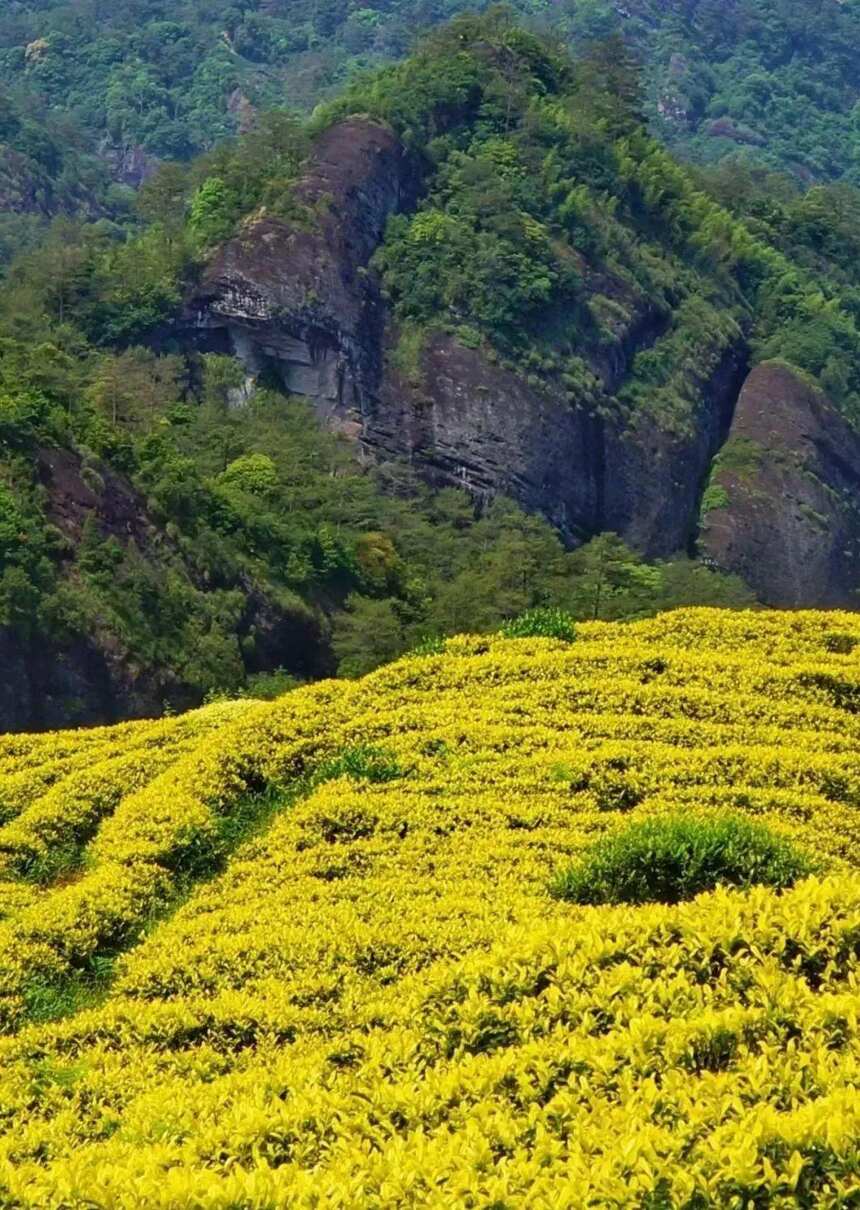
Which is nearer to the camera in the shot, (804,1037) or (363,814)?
(804,1037)

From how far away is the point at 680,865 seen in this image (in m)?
9.21

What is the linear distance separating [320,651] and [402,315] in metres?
31.7

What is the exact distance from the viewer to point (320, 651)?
4891 centimetres

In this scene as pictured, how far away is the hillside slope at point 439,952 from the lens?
17.5ft

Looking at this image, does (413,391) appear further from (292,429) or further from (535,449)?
(292,429)

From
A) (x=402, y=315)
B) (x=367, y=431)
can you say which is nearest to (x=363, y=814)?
(x=367, y=431)

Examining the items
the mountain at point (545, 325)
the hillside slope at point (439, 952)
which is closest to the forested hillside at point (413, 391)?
the mountain at point (545, 325)

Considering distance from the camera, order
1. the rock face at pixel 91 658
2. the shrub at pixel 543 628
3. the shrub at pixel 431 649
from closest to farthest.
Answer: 1. the shrub at pixel 431 649
2. the shrub at pixel 543 628
3. the rock face at pixel 91 658

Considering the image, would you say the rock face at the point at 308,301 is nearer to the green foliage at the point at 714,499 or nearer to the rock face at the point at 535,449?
the rock face at the point at 535,449

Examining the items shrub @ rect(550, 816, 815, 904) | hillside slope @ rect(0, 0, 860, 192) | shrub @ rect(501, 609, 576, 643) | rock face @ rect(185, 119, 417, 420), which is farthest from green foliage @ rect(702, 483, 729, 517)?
hillside slope @ rect(0, 0, 860, 192)

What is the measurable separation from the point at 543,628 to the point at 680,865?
934 cm

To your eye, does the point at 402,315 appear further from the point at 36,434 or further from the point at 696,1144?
the point at 696,1144

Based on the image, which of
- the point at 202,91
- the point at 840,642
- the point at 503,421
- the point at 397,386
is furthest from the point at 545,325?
the point at 202,91

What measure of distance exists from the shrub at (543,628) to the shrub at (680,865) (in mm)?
8457
